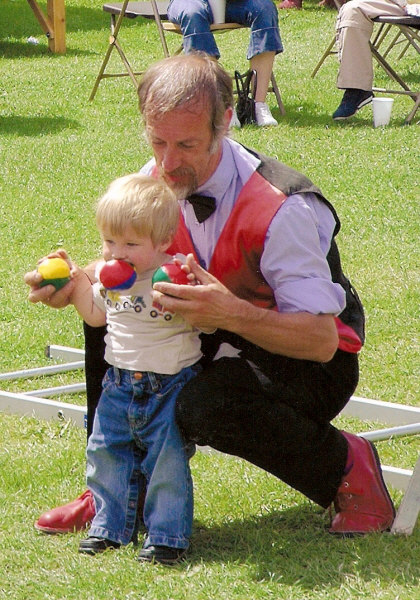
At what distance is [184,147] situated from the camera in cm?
295

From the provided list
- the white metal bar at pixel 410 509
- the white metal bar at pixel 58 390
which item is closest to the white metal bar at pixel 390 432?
the white metal bar at pixel 410 509

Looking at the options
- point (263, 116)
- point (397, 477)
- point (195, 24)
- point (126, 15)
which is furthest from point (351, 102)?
point (397, 477)

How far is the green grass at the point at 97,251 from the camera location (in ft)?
9.35

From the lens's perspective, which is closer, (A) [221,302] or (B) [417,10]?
(A) [221,302]

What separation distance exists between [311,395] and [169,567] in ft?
1.99

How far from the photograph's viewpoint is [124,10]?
955cm

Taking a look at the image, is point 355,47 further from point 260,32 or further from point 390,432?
point 390,432

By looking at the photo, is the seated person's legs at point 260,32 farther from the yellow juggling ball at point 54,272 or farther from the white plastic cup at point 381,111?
the yellow juggling ball at point 54,272

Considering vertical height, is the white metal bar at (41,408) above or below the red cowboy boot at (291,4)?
above

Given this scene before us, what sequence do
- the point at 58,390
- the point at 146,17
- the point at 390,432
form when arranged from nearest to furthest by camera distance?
the point at 390,432, the point at 58,390, the point at 146,17

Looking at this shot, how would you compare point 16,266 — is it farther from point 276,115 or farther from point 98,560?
point 276,115

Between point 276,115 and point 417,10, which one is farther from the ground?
point 417,10

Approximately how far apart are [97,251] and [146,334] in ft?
10.6

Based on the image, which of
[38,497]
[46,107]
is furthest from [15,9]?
[38,497]
